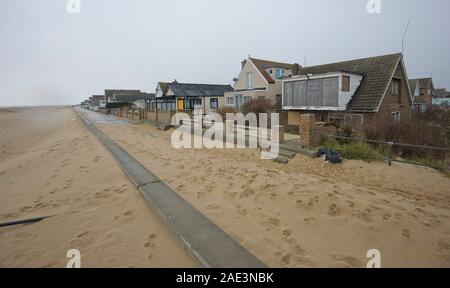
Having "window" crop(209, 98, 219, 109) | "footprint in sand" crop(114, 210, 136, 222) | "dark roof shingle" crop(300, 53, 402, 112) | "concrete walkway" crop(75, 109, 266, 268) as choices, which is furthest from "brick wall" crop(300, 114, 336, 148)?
"window" crop(209, 98, 219, 109)

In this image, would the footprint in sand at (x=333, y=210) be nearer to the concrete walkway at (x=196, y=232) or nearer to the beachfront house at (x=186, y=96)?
the concrete walkway at (x=196, y=232)

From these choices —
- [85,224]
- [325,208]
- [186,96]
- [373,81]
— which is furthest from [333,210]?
[186,96]

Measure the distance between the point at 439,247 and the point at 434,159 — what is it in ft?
24.6

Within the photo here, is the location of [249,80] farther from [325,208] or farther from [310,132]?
[325,208]

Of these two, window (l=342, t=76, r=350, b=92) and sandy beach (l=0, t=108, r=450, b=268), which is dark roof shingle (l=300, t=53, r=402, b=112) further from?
sandy beach (l=0, t=108, r=450, b=268)

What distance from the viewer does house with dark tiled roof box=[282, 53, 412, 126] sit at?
15958 millimetres

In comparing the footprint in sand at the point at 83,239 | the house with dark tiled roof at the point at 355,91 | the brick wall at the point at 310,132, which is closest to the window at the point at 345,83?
the house with dark tiled roof at the point at 355,91

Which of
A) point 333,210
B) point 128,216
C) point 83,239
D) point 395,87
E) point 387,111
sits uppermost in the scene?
point 395,87

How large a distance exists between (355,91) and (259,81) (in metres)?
11.1

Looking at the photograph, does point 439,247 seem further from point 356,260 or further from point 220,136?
point 220,136

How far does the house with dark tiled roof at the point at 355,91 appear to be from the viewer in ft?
52.4

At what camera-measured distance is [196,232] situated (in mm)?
3693
